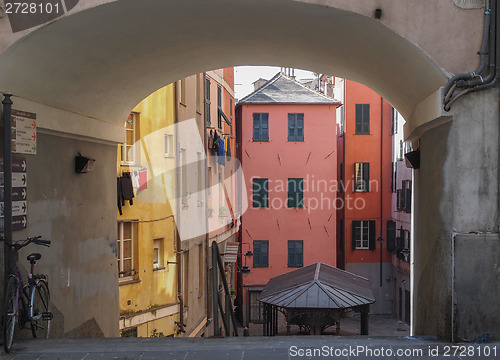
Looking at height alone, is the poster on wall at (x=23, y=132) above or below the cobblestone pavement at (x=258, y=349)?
above

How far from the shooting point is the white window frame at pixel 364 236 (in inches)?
1384

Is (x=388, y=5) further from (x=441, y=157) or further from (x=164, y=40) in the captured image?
(x=164, y=40)

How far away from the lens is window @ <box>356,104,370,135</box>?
34.9 m

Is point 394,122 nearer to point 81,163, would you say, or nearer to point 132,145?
point 132,145

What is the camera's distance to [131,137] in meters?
17.6

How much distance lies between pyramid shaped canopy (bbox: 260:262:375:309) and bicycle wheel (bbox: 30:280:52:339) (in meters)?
7.11

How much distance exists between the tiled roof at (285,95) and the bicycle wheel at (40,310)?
28.5 metres

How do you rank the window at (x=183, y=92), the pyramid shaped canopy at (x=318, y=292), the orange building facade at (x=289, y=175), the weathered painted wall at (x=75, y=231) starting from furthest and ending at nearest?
1. the orange building facade at (x=289, y=175)
2. the window at (x=183, y=92)
3. the pyramid shaped canopy at (x=318, y=292)
4. the weathered painted wall at (x=75, y=231)

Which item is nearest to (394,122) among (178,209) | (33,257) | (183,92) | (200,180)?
(200,180)

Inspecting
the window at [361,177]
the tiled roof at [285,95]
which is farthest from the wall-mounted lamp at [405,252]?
the tiled roof at [285,95]

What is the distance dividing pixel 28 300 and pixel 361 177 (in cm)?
3054

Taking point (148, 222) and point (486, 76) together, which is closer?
point (486, 76)

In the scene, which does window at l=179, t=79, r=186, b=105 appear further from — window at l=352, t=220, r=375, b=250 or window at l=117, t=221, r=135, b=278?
window at l=352, t=220, r=375, b=250

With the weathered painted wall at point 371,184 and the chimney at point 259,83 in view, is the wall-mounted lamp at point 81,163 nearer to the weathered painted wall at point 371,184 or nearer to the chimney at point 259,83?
the weathered painted wall at point 371,184
